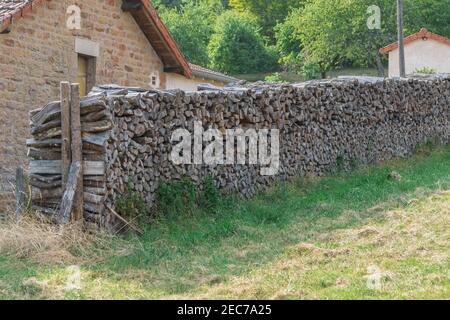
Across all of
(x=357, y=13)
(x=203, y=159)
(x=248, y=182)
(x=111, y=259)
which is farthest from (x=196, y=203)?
(x=357, y=13)

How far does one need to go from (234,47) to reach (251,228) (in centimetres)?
3563

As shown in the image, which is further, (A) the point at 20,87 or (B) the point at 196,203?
(A) the point at 20,87

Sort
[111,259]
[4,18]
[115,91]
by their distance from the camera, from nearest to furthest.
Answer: [111,259] < [115,91] < [4,18]

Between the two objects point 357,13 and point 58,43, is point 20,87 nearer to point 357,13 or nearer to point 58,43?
point 58,43

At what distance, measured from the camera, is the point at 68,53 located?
13.3 meters

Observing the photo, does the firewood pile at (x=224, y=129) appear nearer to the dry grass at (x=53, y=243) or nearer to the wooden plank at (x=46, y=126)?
the wooden plank at (x=46, y=126)

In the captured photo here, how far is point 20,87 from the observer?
39.9 feet

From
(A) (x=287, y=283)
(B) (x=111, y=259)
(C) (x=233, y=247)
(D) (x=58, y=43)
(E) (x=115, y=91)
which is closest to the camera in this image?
(A) (x=287, y=283)

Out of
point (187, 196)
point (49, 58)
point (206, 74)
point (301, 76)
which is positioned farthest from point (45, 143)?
point (301, 76)

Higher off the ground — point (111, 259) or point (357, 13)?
point (357, 13)

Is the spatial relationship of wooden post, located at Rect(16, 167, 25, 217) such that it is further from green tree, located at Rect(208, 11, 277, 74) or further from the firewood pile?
green tree, located at Rect(208, 11, 277, 74)

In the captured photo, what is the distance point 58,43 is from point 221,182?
16.3 feet

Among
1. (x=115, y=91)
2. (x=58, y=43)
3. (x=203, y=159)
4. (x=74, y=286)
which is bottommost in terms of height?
(x=74, y=286)

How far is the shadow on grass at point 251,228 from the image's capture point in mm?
6773
